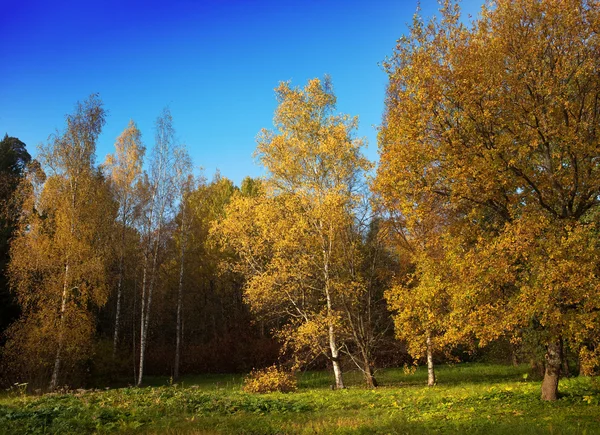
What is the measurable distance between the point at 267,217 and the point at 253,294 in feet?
10.7

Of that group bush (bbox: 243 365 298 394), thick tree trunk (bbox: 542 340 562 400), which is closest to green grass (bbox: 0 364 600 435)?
thick tree trunk (bbox: 542 340 562 400)

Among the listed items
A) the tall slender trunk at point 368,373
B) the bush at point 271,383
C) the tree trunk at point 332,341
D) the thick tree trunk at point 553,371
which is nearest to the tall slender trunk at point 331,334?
the tree trunk at point 332,341

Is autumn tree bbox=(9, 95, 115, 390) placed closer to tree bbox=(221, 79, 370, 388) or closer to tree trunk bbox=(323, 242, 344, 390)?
tree bbox=(221, 79, 370, 388)

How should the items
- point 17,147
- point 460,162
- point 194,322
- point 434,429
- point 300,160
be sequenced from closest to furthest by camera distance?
point 434,429
point 460,162
point 300,160
point 17,147
point 194,322

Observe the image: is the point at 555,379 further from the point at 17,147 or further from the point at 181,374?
the point at 17,147

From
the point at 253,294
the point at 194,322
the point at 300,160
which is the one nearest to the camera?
the point at 253,294

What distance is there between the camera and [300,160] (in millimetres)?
19062

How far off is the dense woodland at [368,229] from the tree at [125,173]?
0.38 ft

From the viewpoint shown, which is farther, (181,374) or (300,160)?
(181,374)

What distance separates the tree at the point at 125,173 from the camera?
26875mm

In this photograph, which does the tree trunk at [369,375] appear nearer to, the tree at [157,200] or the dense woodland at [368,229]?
the dense woodland at [368,229]

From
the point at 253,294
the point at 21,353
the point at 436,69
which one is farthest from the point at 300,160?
the point at 21,353

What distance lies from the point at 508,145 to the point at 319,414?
7485 mm

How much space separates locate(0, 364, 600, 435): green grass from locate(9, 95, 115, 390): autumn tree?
7.29 meters
